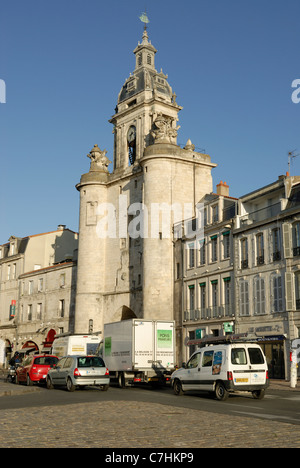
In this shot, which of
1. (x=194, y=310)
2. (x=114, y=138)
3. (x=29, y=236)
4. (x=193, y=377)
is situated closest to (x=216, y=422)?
(x=193, y=377)

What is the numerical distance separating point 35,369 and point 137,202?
21877 millimetres

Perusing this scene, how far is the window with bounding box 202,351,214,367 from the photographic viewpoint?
17.3 meters

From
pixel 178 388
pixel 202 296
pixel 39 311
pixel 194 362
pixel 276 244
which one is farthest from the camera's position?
pixel 39 311

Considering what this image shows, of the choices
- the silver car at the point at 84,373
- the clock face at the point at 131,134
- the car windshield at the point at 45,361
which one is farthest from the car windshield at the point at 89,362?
the clock face at the point at 131,134

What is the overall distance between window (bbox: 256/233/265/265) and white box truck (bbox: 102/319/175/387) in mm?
8887

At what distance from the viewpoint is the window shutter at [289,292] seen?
28344 millimetres

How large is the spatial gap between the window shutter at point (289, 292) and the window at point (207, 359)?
1190 centimetres

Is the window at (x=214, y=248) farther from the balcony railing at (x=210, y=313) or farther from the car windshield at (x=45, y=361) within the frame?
the car windshield at (x=45, y=361)

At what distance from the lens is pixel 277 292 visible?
29.4m

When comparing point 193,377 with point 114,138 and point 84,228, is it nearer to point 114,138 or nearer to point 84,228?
point 84,228

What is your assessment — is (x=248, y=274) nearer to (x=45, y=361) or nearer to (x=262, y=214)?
(x=262, y=214)

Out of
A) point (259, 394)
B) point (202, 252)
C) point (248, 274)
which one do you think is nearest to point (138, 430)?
point (259, 394)

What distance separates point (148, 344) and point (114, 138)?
3129cm

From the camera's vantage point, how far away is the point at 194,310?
3703cm
